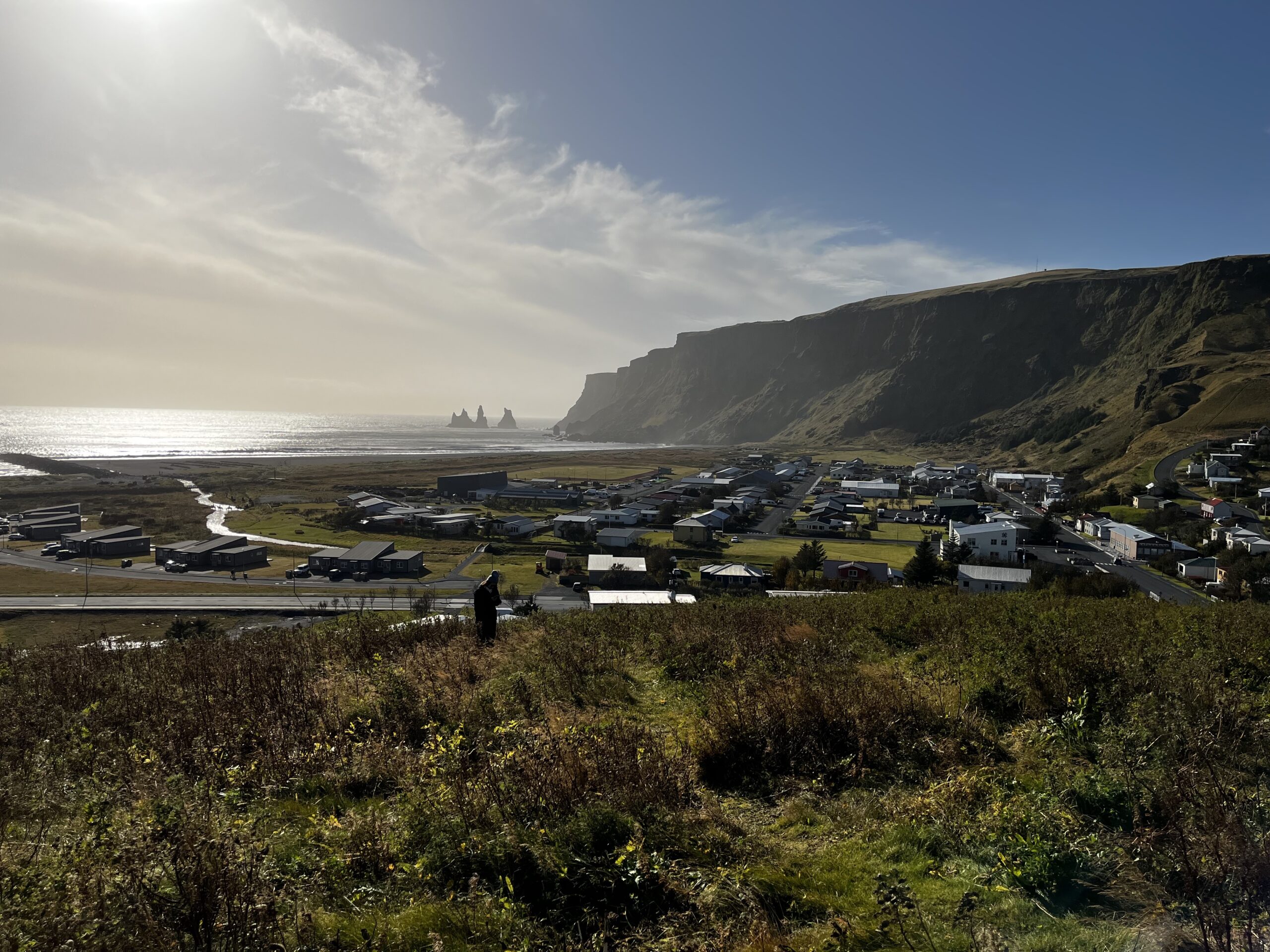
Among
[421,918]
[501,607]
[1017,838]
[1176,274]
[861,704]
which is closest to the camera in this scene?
[421,918]

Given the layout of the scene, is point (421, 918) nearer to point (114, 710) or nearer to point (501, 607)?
point (114, 710)

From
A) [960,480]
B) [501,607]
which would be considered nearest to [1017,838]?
[501,607]

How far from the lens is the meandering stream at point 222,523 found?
5125cm

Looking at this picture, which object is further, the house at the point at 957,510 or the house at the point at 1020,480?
the house at the point at 1020,480

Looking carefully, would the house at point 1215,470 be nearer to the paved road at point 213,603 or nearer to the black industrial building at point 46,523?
the paved road at point 213,603

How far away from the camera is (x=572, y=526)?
179ft

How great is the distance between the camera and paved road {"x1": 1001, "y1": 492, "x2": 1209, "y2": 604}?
110 ft

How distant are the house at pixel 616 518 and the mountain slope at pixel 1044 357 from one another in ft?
217

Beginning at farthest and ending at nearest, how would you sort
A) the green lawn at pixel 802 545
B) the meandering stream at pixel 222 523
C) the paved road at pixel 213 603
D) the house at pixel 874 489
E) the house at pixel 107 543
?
the house at pixel 874 489 < the meandering stream at pixel 222 523 < the house at pixel 107 543 < the green lawn at pixel 802 545 < the paved road at pixel 213 603

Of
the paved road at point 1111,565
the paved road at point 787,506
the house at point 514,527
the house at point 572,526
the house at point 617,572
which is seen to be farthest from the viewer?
the paved road at point 787,506

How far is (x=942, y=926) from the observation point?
338 cm

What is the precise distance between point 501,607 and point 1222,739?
2612cm

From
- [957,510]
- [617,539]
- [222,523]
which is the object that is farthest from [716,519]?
[222,523]

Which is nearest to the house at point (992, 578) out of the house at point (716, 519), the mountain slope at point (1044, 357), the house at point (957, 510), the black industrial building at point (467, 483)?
the house at point (716, 519)
